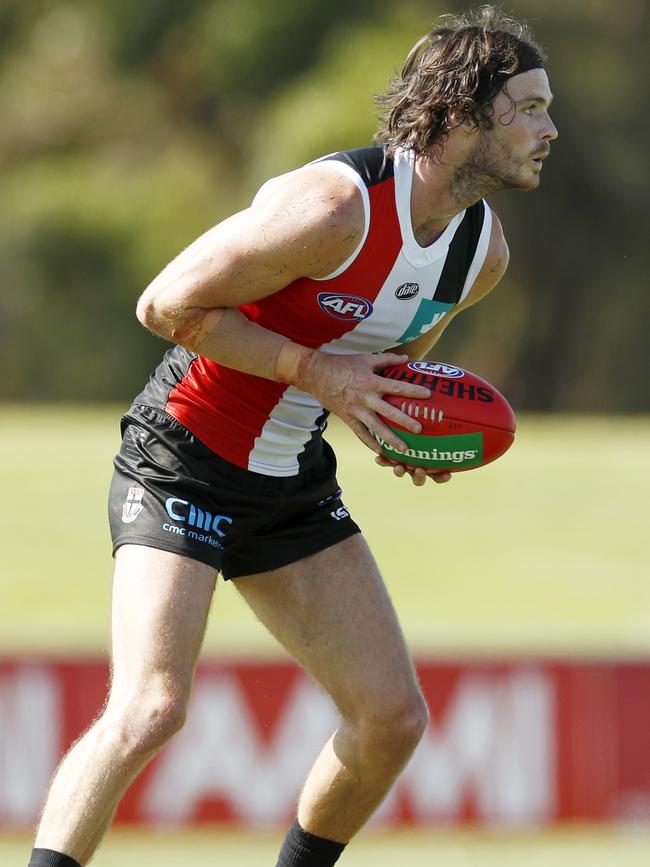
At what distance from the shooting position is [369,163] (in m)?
3.91

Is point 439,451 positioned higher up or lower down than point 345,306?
lower down

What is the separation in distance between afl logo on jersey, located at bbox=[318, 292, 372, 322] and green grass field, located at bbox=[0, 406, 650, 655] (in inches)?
236

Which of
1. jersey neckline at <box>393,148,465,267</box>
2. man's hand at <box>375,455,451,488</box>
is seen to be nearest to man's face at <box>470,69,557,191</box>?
jersey neckline at <box>393,148,465,267</box>

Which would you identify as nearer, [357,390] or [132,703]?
[132,703]

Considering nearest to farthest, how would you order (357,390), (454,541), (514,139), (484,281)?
(357,390)
(514,139)
(484,281)
(454,541)

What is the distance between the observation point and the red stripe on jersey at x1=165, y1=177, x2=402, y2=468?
3.87m

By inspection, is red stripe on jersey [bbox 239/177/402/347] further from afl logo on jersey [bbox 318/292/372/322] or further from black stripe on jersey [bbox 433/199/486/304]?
black stripe on jersey [bbox 433/199/486/304]

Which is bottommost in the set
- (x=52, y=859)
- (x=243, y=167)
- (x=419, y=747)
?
(x=52, y=859)

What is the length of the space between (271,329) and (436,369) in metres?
0.46

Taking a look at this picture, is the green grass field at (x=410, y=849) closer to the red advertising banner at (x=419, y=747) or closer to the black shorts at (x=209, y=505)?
the red advertising banner at (x=419, y=747)

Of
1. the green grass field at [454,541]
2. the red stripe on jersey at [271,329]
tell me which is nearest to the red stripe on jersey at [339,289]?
the red stripe on jersey at [271,329]

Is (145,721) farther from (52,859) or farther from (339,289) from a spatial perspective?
(339,289)

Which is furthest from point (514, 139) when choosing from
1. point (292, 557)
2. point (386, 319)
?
point (292, 557)

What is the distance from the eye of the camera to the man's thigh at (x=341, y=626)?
410 cm
